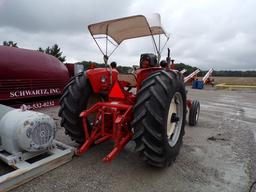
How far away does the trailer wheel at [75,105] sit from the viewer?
312 cm

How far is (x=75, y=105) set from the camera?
3.12 meters

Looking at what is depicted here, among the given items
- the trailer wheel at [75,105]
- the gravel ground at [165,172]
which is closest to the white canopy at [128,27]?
the trailer wheel at [75,105]


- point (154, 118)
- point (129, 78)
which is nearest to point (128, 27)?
point (129, 78)

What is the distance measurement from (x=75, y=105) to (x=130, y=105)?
77cm

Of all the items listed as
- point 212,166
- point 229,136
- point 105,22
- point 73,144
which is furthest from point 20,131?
point 229,136

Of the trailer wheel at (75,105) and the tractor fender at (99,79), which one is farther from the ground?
the tractor fender at (99,79)

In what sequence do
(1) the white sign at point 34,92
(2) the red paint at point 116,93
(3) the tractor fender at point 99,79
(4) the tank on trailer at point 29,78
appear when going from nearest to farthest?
(2) the red paint at point 116,93 → (3) the tractor fender at point 99,79 → (4) the tank on trailer at point 29,78 → (1) the white sign at point 34,92

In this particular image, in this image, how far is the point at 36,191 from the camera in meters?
2.24

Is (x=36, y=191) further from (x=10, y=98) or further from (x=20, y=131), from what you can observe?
(x=10, y=98)

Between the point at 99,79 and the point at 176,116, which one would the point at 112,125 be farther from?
the point at 176,116

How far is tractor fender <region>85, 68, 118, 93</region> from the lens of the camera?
322 cm

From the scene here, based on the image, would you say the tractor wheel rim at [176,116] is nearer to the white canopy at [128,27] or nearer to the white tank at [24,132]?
the white canopy at [128,27]

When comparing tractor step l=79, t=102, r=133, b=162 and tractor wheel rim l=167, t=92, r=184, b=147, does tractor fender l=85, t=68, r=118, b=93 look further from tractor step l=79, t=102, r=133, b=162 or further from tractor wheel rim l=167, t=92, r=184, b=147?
tractor wheel rim l=167, t=92, r=184, b=147

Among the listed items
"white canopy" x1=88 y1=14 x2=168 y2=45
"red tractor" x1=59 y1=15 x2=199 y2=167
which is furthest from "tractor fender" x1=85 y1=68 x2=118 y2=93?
"white canopy" x1=88 y1=14 x2=168 y2=45
